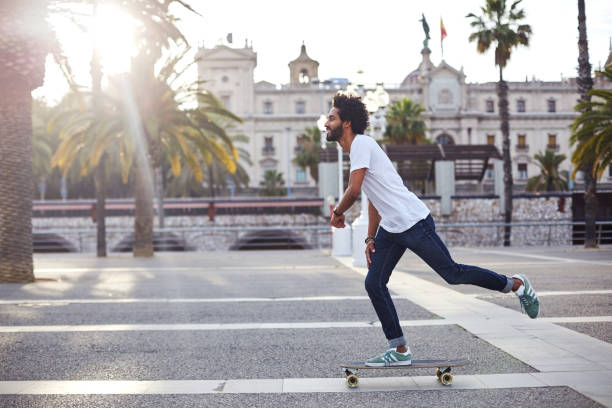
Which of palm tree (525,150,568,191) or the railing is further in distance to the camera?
palm tree (525,150,568,191)

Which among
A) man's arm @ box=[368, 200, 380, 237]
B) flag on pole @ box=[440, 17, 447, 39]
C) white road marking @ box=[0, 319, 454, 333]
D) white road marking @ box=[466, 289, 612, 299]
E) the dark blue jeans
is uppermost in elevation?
flag on pole @ box=[440, 17, 447, 39]

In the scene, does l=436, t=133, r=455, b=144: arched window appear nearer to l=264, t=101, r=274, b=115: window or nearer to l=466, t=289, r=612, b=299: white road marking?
l=264, t=101, r=274, b=115: window

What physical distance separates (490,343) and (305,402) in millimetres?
2239

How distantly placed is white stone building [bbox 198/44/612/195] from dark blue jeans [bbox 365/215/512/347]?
221 feet

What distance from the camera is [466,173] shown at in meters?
37.1

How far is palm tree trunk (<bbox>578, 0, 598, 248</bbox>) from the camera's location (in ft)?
73.6

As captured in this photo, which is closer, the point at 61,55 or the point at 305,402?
the point at 305,402

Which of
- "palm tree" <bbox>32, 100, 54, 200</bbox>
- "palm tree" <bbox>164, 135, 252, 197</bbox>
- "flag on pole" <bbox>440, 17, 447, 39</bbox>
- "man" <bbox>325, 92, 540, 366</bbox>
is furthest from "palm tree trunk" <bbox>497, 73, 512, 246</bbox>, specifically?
"flag on pole" <bbox>440, 17, 447, 39</bbox>

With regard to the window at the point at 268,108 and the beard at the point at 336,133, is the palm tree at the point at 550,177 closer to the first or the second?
the window at the point at 268,108

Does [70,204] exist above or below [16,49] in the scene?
below

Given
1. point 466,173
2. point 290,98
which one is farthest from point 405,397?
point 290,98

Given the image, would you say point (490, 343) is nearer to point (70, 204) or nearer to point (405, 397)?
point (405, 397)

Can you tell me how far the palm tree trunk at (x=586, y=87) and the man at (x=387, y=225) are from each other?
20.6 metres

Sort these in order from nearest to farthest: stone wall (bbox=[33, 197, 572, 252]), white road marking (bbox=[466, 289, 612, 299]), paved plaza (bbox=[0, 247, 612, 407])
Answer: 1. paved plaza (bbox=[0, 247, 612, 407])
2. white road marking (bbox=[466, 289, 612, 299])
3. stone wall (bbox=[33, 197, 572, 252])
